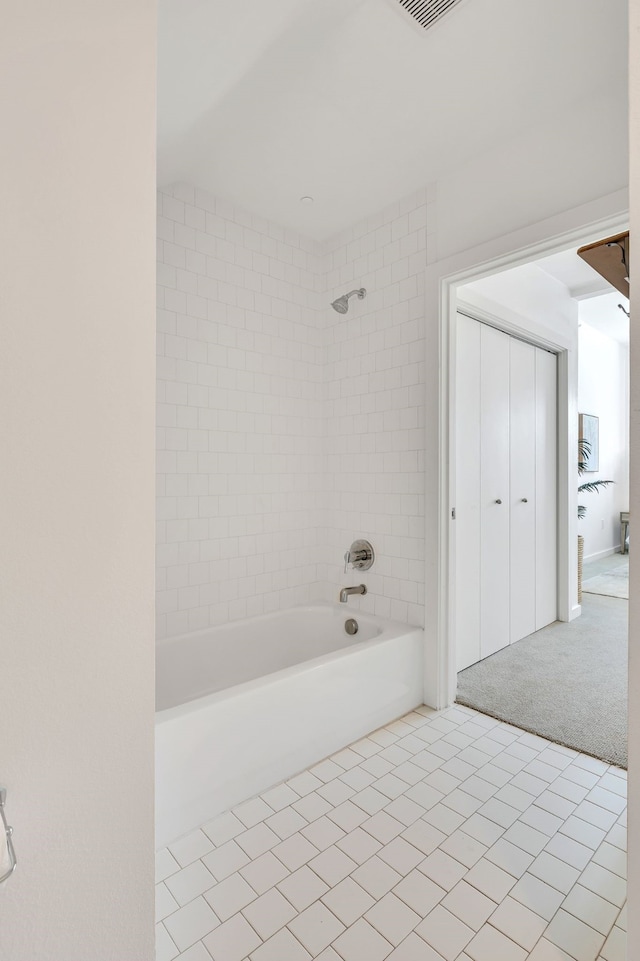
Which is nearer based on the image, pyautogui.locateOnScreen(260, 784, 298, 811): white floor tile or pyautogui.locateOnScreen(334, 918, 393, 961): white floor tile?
pyautogui.locateOnScreen(334, 918, 393, 961): white floor tile

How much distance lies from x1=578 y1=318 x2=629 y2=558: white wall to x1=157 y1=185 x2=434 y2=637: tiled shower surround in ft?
12.4

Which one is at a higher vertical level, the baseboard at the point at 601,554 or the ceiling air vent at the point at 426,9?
the ceiling air vent at the point at 426,9

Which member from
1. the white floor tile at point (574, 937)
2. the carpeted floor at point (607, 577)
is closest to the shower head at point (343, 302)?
the white floor tile at point (574, 937)

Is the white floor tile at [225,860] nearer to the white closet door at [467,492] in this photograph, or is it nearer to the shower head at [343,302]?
the white closet door at [467,492]

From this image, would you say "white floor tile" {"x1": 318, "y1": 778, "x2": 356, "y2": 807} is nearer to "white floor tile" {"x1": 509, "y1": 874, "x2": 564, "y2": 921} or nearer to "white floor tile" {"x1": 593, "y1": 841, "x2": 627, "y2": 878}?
"white floor tile" {"x1": 509, "y1": 874, "x2": 564, "y2": 921}

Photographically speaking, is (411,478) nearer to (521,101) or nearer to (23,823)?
(521,101)

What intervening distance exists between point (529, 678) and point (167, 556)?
212 centimetres

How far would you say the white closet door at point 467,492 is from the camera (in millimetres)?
2857

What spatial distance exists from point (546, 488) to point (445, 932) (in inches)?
120

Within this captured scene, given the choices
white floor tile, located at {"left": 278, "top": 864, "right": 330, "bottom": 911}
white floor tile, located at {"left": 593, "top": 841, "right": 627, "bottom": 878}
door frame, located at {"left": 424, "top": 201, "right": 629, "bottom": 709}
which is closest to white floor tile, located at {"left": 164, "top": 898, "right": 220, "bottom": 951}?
white floor tile, located at {"left": 278, "top": 864, "right": 330, "bottom": 911}

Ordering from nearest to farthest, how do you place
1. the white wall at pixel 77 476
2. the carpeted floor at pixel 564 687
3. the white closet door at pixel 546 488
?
the white wall at pixel 77 476, the carpeted floor at pixel 564 687, the white closet door at pixel 546 488

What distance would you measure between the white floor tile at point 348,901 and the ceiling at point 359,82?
262 centimetres

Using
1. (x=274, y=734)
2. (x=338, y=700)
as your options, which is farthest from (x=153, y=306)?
(x=338, y=700)

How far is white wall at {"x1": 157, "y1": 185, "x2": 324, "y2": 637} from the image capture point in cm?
243
